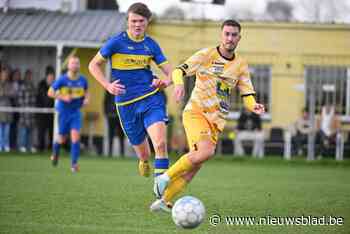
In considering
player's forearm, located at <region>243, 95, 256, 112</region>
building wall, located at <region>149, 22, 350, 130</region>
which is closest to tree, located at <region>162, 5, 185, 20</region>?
building wall, located at <region>149, 22, 350, 130</region>

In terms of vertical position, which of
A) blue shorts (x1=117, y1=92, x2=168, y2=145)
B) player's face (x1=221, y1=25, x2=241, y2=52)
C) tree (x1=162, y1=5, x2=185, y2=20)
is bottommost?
blue shorts (x1=117, y1=92, x2=168, y2=145)

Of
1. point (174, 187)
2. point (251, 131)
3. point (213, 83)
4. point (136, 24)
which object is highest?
point (136, 24)

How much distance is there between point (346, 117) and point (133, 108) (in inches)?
676

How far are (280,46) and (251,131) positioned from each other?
12.2ft

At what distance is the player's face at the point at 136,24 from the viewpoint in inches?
434

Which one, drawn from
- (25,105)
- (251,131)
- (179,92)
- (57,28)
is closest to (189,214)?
(179,92)

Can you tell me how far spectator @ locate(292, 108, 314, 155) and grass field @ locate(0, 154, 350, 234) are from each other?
5.20 m

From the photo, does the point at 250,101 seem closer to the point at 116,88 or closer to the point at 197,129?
the point at 197,129

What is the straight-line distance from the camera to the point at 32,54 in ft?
94.3

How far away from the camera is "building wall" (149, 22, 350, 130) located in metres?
28.1

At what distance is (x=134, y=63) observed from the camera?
37.4ft

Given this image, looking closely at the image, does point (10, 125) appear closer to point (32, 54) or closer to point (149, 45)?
point (32, 54)

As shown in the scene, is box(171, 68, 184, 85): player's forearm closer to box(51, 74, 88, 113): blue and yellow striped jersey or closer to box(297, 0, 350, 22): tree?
box(51, 74, 88, 113): blue and yellow striped jersey

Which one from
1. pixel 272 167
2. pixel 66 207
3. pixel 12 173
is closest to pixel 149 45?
pixel 66 207
